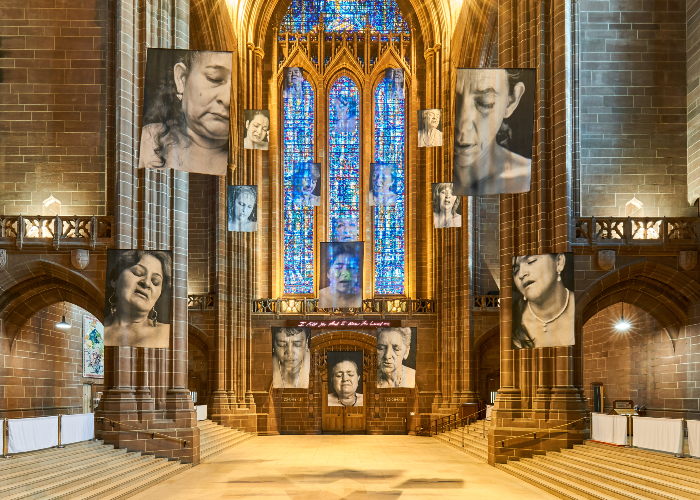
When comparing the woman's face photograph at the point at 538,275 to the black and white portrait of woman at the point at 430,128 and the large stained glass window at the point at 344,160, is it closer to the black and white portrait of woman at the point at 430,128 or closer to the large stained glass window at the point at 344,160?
the black and white portrait of woman at the point at 430,128

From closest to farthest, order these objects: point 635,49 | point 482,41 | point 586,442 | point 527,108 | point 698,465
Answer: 1. point 527,108
2. point 698,465
3. point 586,442
4. point 635,49
5. point 482,41

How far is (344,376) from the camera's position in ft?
87.9

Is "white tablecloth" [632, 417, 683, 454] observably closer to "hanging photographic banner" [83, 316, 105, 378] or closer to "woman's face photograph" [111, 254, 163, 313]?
"woman's face photograph" [111, 254, 163, 313]

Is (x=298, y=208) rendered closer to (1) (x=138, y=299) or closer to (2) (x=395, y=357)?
(2) (x=395, y=357)

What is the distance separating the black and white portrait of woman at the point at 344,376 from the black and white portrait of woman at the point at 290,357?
112cm

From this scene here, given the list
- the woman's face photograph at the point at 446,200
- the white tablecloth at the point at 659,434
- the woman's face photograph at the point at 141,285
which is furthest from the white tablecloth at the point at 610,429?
the woman's face photograph at the point at 141,285

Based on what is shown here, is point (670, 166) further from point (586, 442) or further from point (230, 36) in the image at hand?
point (230, 36)

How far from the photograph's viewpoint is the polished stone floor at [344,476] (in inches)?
651

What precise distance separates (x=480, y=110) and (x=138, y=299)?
705 centimetres

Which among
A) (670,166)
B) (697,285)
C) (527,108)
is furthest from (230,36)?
(527,108)

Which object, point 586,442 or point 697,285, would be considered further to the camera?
point 697,285

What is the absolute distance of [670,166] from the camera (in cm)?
2297

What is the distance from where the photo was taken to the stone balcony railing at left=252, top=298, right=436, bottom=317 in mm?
36031

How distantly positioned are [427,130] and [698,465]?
52.1 ft
